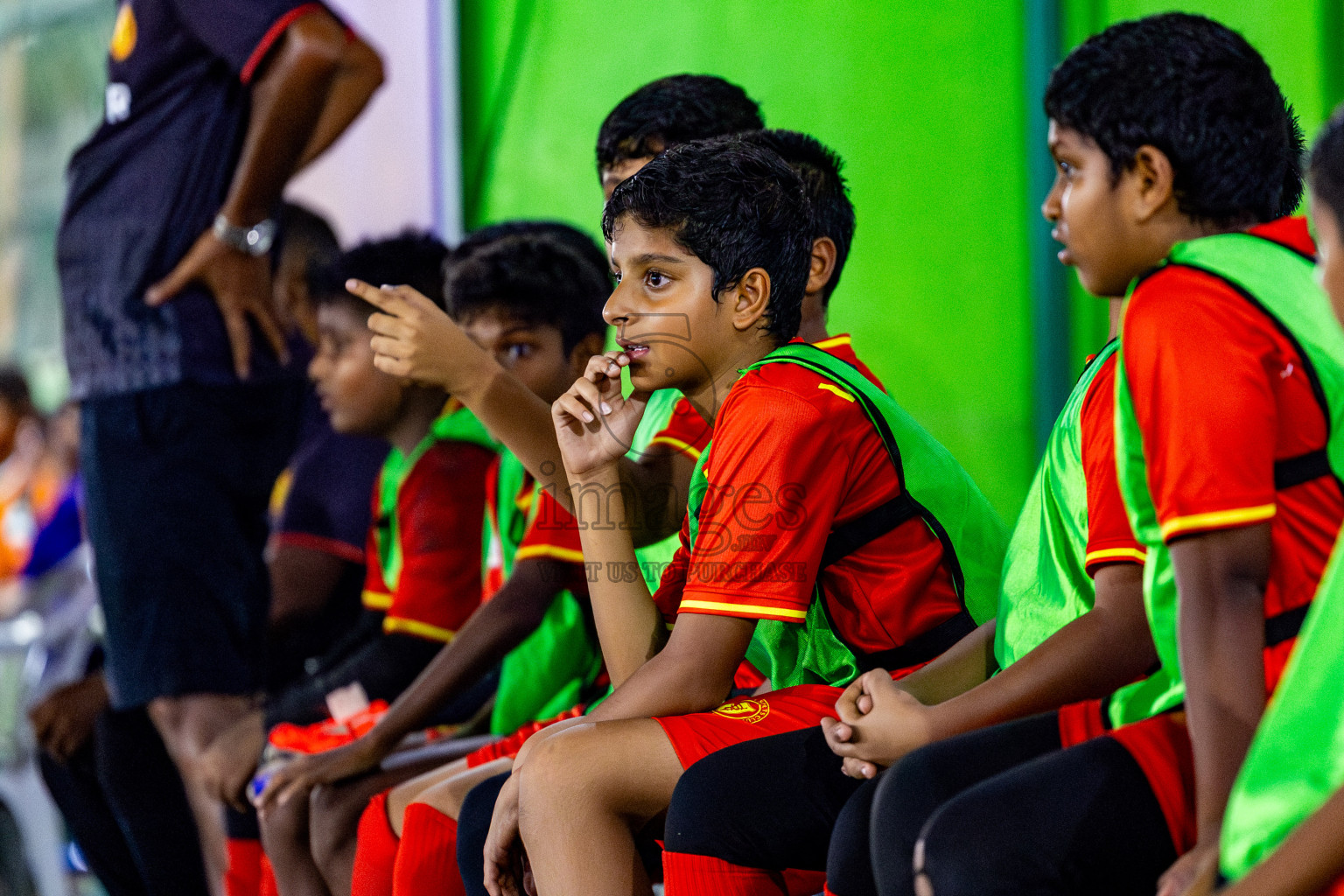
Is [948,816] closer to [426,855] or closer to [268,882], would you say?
[426,855]

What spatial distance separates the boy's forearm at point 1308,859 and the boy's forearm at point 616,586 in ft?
2.54

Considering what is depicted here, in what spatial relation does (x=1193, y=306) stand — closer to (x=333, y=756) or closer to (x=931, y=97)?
(x=333, y=756)

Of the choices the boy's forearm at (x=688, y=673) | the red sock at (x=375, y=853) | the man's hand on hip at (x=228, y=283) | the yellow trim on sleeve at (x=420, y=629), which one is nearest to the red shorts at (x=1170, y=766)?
the boy's forearm at (x=688, y=673)

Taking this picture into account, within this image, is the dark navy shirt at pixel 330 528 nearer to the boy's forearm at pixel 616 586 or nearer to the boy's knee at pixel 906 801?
the boy's forearm at pixel 616 586

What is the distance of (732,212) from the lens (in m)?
1.59

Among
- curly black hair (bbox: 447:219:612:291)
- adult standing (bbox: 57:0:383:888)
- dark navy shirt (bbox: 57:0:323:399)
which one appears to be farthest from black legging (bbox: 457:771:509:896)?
dark navy shirt (bbox: 57:0:323:399)

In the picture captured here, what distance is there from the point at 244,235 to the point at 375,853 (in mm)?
1118

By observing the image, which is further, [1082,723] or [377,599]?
[377,599]

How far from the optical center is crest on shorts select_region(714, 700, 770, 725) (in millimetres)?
1379

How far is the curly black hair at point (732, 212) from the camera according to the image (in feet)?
5.17

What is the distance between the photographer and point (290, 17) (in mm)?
2371

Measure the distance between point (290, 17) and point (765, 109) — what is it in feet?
3.02

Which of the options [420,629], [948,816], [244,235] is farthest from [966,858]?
[244,235]

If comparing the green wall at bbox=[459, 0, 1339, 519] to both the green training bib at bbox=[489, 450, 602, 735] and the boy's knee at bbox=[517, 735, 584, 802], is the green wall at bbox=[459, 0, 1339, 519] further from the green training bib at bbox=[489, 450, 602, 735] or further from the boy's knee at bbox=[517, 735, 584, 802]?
the boy's knee at bbox=[517, 735, 584, 802]
